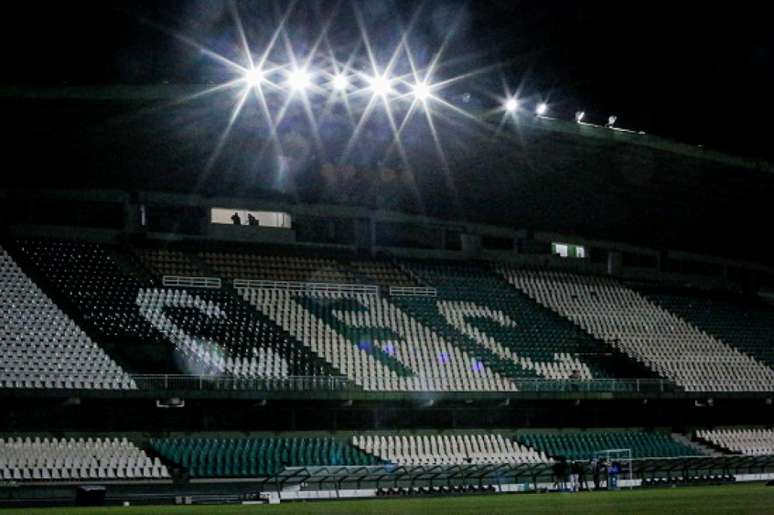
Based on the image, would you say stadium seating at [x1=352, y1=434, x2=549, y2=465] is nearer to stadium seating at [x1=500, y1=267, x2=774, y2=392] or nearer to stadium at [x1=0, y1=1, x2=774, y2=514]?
stadium at [x1=0, y1=1, x2=774, y2=514]

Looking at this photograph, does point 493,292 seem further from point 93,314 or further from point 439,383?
point 93,314

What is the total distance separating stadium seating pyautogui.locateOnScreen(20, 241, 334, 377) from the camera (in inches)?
1377

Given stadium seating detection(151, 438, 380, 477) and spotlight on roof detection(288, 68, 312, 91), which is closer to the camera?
stadium seating detection(151, 438, 380, 477)

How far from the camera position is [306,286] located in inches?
1628

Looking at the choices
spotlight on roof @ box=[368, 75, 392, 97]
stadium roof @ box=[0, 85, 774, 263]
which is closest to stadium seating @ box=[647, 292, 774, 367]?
stadium roof @ box=[0, 85, 774, 263]

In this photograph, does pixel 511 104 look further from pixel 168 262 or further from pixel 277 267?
pixel 168 262

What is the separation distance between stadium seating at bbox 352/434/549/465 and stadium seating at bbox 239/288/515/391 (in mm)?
1896

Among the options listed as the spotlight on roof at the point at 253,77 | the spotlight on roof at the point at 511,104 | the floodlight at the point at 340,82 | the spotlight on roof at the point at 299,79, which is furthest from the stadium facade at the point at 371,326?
the floodlight at the point at 340,82

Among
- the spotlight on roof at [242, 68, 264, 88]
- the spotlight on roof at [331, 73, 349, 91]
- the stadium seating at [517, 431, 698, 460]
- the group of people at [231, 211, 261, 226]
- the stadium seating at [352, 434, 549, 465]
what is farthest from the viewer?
the group of people at [231, 211, 261, 226]

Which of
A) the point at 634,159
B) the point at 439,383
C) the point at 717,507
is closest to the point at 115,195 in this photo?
the point at 439,383

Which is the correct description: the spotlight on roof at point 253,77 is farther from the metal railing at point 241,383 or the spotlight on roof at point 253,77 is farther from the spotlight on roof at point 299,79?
the metal railing at point 241,383

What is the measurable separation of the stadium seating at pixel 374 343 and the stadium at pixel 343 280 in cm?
12

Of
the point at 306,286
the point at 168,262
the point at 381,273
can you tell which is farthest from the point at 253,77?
the point at 381,273

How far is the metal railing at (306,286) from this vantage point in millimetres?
40375
